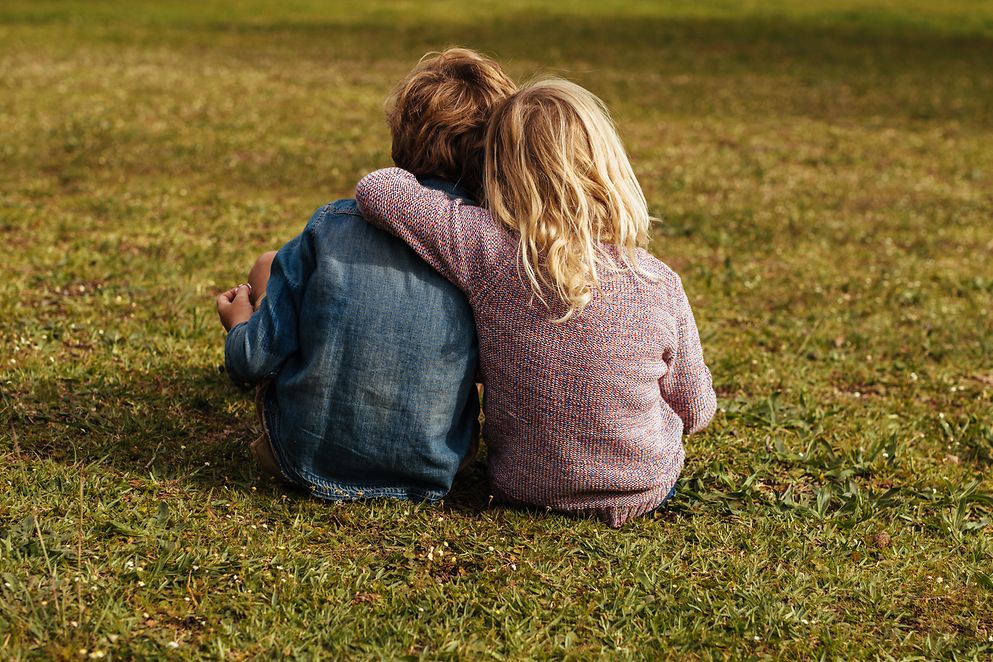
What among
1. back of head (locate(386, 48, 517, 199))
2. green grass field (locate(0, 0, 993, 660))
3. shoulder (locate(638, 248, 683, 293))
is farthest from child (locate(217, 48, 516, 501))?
shoulder (locate(638, 248, 683, 293))

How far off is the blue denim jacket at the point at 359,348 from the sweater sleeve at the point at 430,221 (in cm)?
7

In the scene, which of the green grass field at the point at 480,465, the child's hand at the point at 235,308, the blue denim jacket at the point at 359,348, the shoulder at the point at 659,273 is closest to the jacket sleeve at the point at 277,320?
the blue denim jacket at the point at 359,348

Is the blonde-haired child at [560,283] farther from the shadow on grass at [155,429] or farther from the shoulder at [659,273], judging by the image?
the shadow on grass at [155,429]

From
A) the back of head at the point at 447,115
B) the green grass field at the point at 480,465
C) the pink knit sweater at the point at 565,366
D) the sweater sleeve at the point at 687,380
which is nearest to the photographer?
the green grass field at the point at 480,465

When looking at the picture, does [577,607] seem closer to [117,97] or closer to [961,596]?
[961,596]

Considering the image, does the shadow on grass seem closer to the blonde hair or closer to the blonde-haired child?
the blonde-haired child

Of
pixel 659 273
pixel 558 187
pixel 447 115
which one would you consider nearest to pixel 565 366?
pixel 659 273

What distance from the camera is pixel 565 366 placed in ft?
10.9

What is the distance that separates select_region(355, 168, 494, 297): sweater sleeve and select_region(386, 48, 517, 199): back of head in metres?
0.17

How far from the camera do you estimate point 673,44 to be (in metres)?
20.8

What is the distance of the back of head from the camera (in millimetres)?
3348

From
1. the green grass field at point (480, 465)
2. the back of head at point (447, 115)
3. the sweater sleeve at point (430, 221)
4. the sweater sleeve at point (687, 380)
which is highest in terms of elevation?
the back of head at point (447, 115)

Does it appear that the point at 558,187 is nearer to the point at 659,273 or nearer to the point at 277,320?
the point at 659,273

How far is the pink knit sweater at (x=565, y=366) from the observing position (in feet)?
10.6
